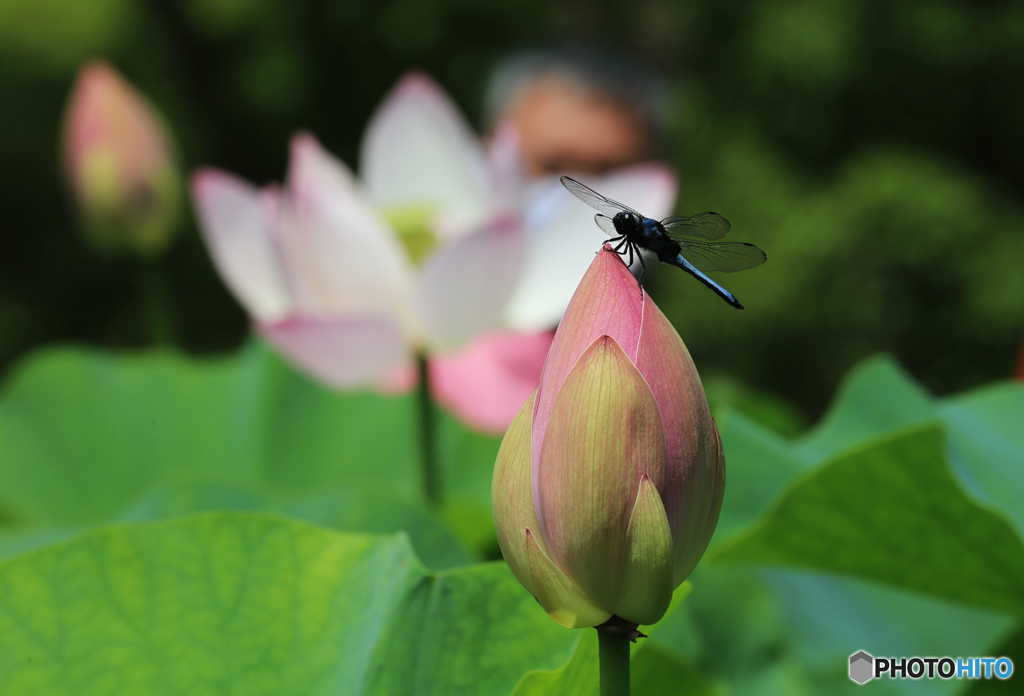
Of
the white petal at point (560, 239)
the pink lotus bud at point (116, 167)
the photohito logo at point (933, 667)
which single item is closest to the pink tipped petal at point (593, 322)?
the photohito logo at point (933, 667)

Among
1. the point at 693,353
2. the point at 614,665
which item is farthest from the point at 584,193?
the point at 693,353

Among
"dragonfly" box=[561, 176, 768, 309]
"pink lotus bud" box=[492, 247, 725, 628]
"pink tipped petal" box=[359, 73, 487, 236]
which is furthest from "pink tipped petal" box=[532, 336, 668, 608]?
"pink tipped petal" box=[359, 73, 487, 236]

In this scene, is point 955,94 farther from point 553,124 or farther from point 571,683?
point 571,683

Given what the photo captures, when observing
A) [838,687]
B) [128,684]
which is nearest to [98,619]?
[128,684]

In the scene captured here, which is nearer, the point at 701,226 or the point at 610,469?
the point at 610,469

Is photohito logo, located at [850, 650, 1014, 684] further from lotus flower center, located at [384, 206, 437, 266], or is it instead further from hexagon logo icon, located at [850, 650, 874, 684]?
lotus flower center, located at [384, 206, 437, 266]

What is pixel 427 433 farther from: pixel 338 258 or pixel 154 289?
pixel 154 289

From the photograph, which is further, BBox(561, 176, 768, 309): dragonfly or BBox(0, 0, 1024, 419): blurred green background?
BBox(0, 0, 1024, 419): blurred green background
